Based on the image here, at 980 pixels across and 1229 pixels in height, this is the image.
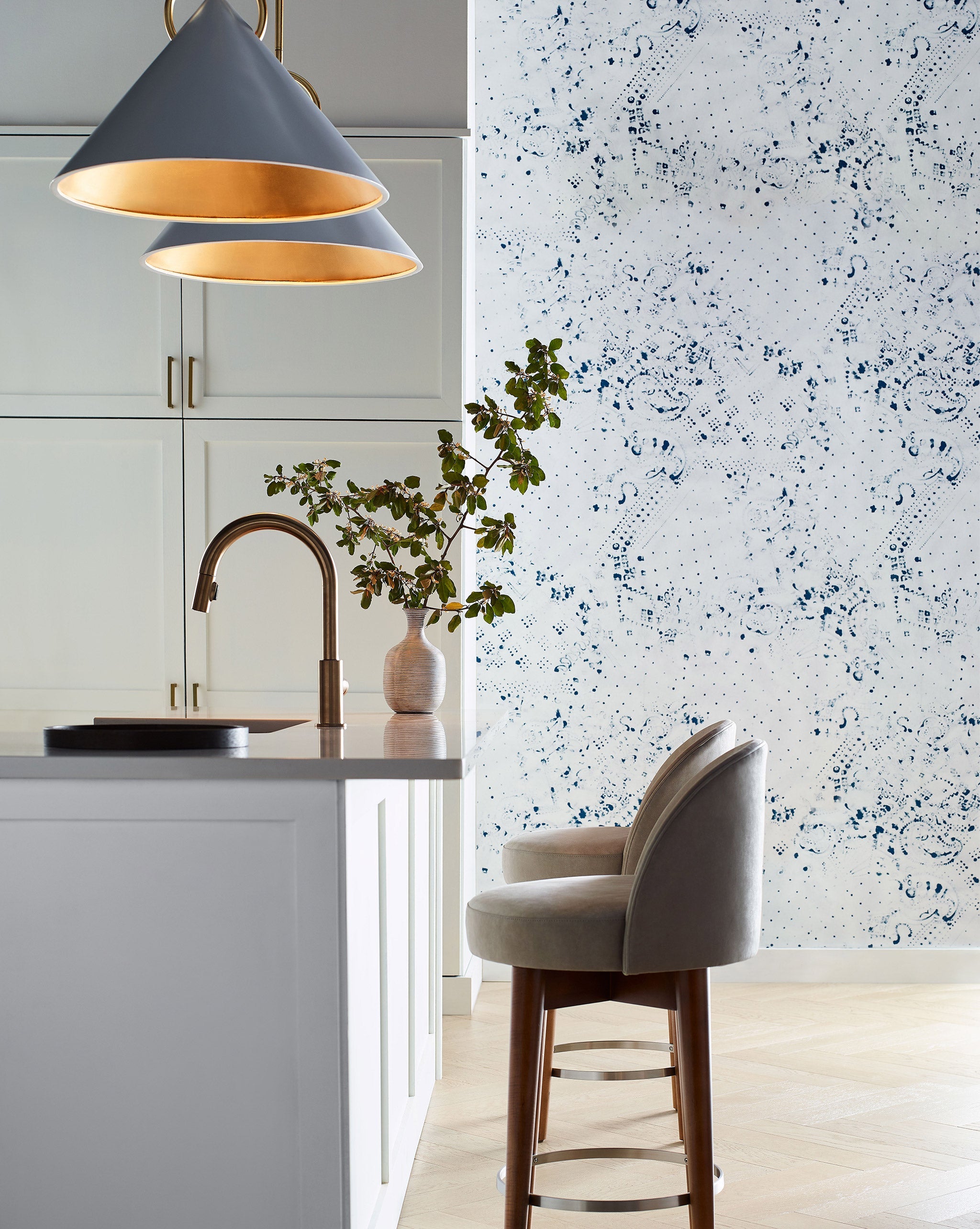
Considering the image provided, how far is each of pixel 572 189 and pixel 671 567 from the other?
51.1 inches

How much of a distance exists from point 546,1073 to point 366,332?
2047 mm

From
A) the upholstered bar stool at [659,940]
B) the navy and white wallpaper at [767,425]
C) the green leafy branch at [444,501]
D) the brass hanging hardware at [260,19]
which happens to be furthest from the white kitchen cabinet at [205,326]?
the upholstered bar stool at [659,940]

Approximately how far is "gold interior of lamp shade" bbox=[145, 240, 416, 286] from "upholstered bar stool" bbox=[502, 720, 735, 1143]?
3.43ft

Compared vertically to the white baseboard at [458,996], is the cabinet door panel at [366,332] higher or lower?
higher

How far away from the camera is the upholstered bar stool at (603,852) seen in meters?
2.32

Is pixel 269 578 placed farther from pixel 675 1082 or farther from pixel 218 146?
pixel 218 146

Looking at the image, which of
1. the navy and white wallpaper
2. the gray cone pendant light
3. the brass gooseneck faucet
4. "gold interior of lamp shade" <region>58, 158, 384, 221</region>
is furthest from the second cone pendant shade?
the navy and white wallpaper

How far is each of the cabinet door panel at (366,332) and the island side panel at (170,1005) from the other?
2.06 m

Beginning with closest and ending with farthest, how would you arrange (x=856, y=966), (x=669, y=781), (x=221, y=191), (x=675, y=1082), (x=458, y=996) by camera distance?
1. (x=221, y=191)
2. (x=669, y=781)
3. (x=675, y=1082)
4. (x=458, y=996)
5. (x=856, y=966)

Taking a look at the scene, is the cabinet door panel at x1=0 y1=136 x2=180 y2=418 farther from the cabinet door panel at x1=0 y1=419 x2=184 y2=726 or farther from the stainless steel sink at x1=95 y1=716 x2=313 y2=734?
the stainless steel sink at x1=95 y1=716 x2=313 y2=734

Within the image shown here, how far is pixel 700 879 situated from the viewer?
1.85m

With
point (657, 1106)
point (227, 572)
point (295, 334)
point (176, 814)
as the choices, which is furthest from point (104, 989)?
point (295, 334)

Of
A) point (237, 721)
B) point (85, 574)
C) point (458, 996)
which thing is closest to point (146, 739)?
point (237, 721)

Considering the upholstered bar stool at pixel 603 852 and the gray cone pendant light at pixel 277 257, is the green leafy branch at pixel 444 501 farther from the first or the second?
the upholstered bar stool at pixel 603 852
